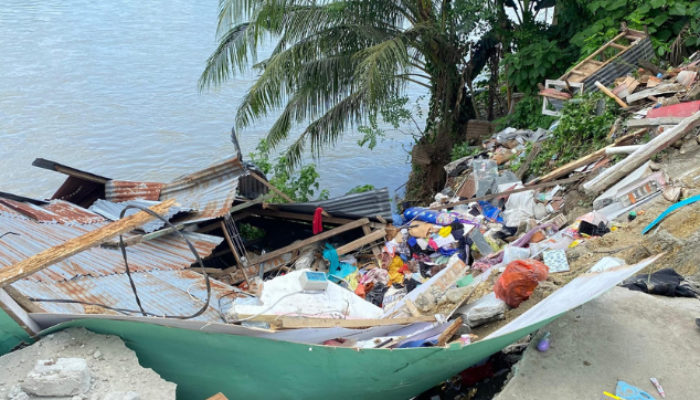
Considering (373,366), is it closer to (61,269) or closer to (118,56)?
(61,269)

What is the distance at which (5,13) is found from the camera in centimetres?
2925

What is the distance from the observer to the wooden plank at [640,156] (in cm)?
688

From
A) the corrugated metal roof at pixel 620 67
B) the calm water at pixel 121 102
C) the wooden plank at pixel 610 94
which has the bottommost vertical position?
the calm water at pixel 121 102

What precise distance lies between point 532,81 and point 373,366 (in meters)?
8.56

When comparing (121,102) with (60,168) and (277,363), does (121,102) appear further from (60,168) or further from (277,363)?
(277,363)

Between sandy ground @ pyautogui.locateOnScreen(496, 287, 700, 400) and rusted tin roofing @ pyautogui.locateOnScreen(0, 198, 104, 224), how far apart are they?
18.3 feet

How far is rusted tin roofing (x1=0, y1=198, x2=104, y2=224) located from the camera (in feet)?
23.0

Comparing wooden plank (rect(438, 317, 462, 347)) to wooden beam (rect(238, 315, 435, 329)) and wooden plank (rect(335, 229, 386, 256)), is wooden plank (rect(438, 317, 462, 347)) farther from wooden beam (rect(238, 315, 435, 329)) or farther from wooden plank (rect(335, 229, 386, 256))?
wooden plank (rect(335, 229, 386, 256))

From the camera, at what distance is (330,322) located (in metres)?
4.46

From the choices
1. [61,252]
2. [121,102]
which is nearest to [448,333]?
[61,252]

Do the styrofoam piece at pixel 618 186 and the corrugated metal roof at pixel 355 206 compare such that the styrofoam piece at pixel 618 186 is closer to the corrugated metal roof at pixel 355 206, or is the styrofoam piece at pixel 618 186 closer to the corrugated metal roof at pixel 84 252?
the corrugated metal roof at pixel 355 206

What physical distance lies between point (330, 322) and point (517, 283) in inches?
58.5

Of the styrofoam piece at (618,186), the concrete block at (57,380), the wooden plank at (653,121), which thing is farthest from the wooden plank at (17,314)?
the wooden plank at (653,121)

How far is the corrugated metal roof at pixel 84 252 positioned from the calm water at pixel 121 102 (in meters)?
11.4
